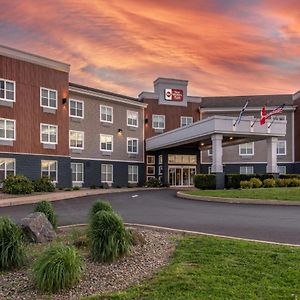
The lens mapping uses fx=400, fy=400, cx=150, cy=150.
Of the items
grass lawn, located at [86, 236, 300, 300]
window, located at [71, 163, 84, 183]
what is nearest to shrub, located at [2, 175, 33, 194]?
window, located at [71, 163, 84, 183]

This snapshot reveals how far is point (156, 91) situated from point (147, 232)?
3659 cm

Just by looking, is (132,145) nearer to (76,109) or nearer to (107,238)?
(76,109)

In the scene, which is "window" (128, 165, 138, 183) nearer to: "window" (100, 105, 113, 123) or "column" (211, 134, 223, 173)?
"window" (100, 105, 113, 123)

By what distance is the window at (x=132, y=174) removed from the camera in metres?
41.5

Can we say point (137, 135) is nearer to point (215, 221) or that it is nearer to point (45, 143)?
point (45, 143)

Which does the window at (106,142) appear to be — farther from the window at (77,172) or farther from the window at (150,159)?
the window at (150,159)

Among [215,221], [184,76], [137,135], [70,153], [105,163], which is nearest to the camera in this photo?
[215,221]

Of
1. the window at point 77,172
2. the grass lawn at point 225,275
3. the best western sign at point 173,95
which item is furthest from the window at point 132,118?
the grass lawn at point 225,275

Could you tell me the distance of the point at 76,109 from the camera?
1449 inches

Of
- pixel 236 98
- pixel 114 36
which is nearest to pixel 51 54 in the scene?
pixel 114 36

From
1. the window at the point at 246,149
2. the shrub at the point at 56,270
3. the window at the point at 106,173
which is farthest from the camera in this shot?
the window at the point at 246,149

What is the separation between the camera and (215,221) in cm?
1269

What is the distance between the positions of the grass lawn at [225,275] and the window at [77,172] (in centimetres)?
2949

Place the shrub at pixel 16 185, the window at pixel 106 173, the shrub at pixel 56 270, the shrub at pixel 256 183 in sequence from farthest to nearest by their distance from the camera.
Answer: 1. the window at pixel 106 173
2. the shrub at pixel 256 183
3. the shrub at pixel 16 185
4. the shrub at pixel 56 270
